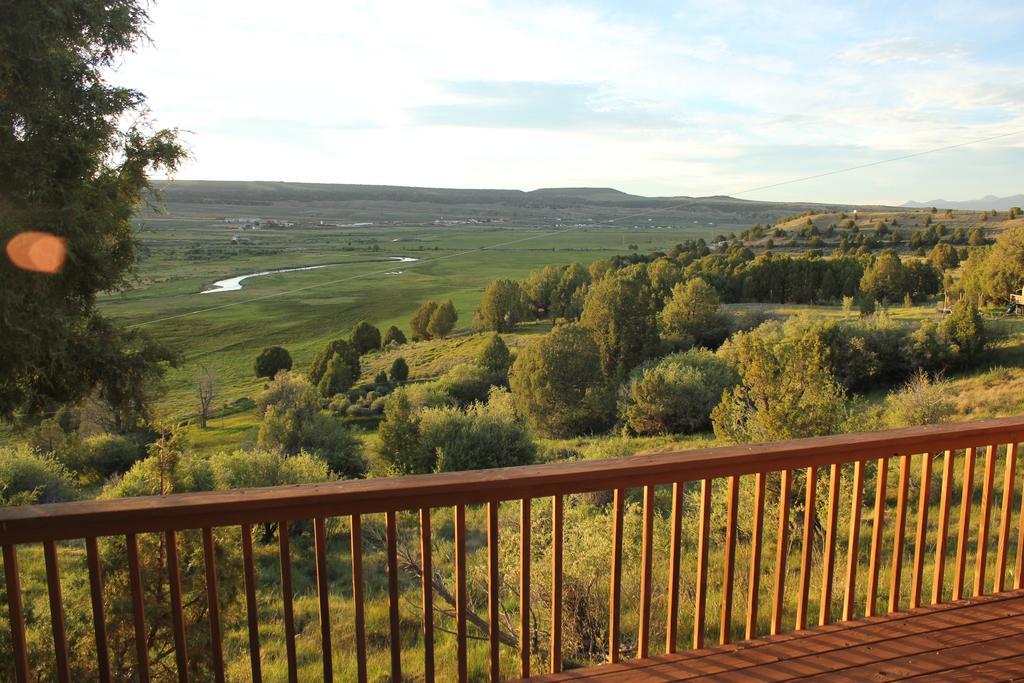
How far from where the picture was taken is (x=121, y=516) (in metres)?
2.01

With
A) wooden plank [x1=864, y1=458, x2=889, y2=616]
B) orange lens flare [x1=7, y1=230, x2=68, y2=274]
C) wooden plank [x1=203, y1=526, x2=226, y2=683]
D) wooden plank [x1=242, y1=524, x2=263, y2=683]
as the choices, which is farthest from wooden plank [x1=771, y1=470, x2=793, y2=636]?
orange lens flare [x1=7, y1=230, x2=68, y2=274]

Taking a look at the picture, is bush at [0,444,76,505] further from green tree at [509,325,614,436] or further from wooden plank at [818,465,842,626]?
green tree at [509,325,614,436]

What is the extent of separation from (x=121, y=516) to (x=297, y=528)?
11.9 metres

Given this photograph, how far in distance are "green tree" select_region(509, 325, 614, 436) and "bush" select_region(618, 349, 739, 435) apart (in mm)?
3510

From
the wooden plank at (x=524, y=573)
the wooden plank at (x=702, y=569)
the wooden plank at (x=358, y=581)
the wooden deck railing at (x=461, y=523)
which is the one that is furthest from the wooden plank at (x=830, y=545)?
the wooden plank at (x=358, y=581)

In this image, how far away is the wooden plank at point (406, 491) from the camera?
Answer: 1994mm

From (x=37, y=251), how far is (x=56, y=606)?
243 centimetres

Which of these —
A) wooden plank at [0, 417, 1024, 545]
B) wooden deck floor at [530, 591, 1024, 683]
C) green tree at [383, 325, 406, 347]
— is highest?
wooden plank at [0, 417, 1024, 545]

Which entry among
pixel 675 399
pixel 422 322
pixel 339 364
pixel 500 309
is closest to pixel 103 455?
pixel 339 364

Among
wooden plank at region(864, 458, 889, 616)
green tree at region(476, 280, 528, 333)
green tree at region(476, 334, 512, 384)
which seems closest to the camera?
wooden plank at region(864, 458, 889, 616)

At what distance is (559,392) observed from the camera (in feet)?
94.7

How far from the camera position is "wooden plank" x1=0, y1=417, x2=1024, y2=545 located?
1.99 metres

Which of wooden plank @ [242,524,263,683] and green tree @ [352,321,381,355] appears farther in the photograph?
→ green tree @ [352,321,381,355]

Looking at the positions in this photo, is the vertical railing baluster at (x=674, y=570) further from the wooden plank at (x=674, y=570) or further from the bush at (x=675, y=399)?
the bush at (x=675, y=399)
